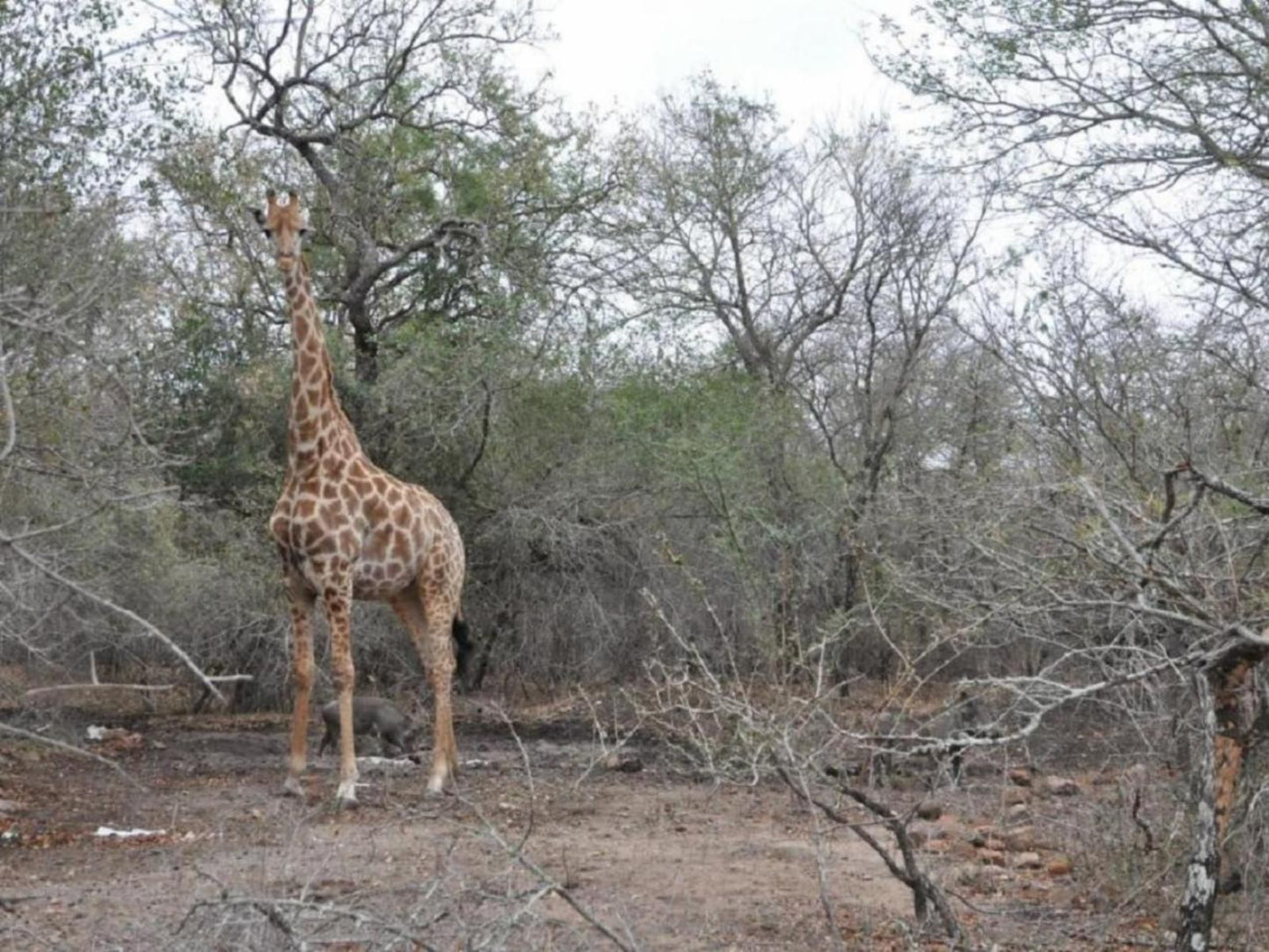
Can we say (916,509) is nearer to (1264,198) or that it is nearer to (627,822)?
(1264,198)

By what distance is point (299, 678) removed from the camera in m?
10.9

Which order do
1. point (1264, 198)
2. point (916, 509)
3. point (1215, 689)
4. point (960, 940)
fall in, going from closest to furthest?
1. point (1215, 689)
2. point (960, 940)
3. point (1264, 198)
4. point (916, 509)

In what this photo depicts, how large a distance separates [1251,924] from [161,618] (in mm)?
10681

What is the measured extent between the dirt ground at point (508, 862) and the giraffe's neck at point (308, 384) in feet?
7.59

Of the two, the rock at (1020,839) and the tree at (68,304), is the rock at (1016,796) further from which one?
the tree at (68,304)

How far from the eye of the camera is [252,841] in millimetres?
9000

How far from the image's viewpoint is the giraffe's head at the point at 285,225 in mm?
10453

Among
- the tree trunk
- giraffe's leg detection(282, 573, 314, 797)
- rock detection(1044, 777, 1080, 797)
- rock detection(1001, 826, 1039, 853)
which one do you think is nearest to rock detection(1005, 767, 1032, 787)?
rock detection(1044, 777, 1080, 797)

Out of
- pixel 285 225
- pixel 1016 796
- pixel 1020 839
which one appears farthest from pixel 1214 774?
pixel 285 225

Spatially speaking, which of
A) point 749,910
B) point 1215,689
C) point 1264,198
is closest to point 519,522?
point 1264,198

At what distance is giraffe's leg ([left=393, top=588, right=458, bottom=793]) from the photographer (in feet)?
35.9

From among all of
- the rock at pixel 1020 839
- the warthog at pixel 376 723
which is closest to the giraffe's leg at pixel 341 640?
the warthog at pixel 376 723

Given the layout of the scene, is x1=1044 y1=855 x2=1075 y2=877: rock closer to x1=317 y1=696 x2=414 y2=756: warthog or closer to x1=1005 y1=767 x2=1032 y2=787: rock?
x1=1005 y1=767 x2=1032 y2=787: rock

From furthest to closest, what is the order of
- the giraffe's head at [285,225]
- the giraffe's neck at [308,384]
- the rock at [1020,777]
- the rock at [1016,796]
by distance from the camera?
the rock at [1020,777], the giraffe's neck at [308,384], the rock at [1016,796], the giraffe's head at [285,225]
